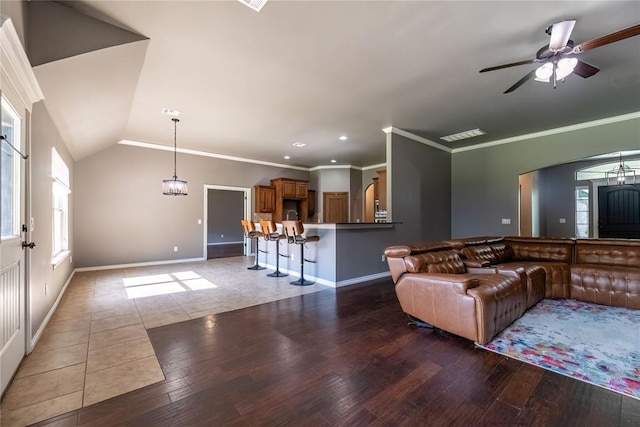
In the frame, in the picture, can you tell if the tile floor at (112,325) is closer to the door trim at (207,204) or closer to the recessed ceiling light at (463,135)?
the door trim at (207,204)

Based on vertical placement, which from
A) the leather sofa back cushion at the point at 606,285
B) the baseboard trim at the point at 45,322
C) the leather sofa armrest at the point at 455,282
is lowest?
the baseboard trim at the point at 45,322

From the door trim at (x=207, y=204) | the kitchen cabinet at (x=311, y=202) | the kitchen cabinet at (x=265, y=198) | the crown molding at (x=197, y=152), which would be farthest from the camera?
the kitchen cabinet at (x=311, y=202)

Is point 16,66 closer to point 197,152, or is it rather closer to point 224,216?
point 197,152

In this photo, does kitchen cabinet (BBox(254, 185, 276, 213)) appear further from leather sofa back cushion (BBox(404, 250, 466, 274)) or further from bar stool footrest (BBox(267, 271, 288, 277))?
leather sofa back cushion (BBox(404, 250, 466, 274))

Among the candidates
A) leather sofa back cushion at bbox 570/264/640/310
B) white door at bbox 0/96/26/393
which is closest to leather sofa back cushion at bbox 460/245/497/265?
leather sofa back cushion at bbox 570/264/640/310

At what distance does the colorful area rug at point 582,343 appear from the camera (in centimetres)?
204

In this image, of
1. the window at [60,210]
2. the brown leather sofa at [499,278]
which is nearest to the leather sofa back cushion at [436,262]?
the brown leather sofa at [499,278]

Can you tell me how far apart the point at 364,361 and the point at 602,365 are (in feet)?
6.21

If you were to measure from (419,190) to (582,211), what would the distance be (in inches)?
204

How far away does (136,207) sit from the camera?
252 inches

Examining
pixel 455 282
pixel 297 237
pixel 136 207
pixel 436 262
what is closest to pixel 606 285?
pixel 436 262

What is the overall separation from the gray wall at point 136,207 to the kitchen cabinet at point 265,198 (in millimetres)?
1026

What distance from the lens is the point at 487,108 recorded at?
447 cm

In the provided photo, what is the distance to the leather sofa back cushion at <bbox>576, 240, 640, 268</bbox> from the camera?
3.72m
